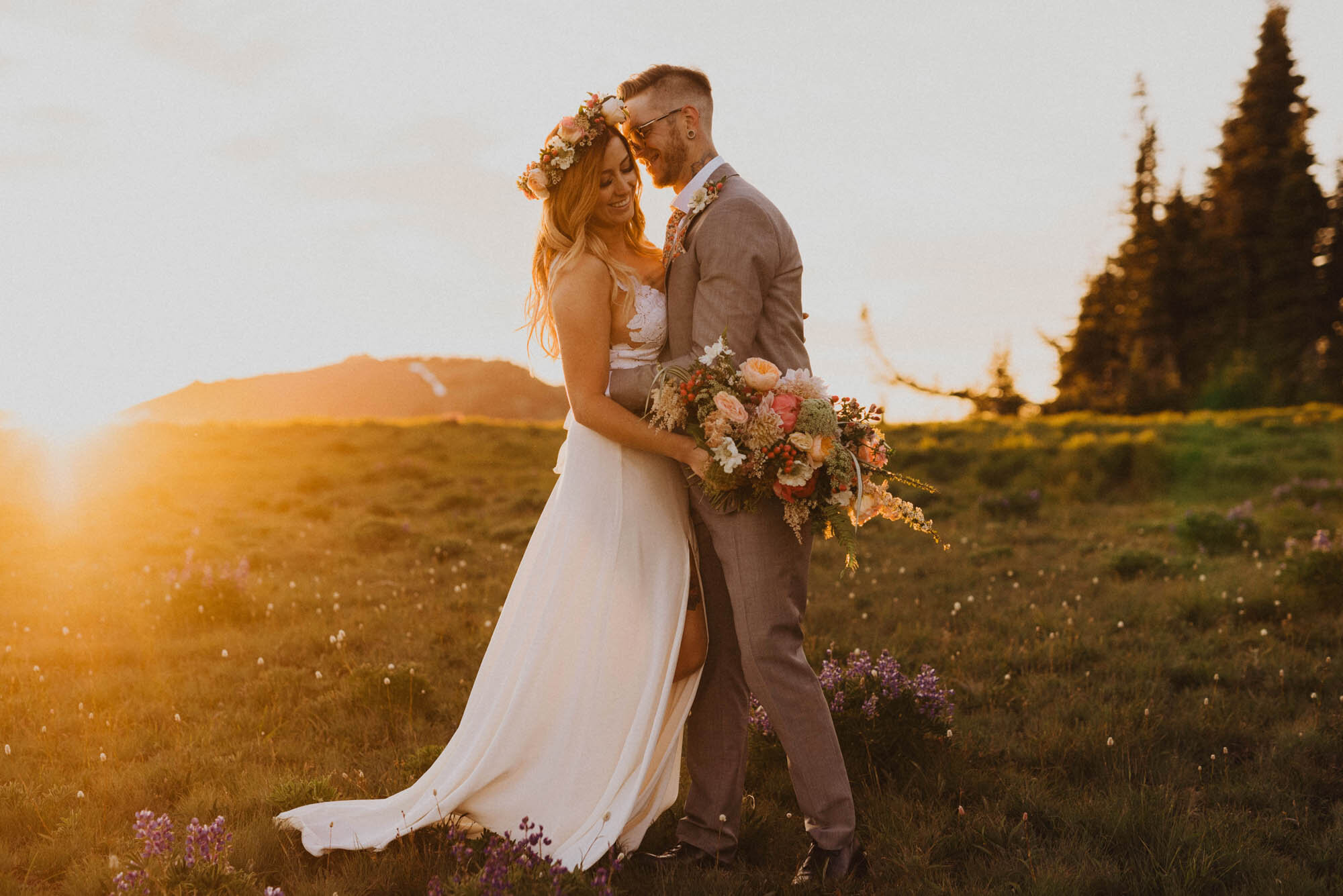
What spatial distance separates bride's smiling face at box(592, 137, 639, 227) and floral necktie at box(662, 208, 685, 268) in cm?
23

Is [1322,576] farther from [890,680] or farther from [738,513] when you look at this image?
[738,513]

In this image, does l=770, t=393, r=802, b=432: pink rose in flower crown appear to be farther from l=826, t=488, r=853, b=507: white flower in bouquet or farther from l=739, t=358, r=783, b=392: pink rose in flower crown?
l=826, t=488, r=853, b=507: white flower in bouquet

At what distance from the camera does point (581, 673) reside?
4.18 meters

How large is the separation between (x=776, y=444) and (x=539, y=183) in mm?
1621

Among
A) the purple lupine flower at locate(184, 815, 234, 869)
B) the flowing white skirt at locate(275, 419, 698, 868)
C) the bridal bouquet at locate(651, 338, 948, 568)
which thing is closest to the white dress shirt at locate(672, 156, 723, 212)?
the bridal bouquet at locate(651, 338, 948, 568)

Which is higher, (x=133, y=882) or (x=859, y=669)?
(x=859, y=669)

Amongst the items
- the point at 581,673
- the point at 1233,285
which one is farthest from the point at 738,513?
the point at 1233,285

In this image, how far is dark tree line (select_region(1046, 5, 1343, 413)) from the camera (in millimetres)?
41469

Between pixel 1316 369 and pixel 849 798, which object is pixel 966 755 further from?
pixel 1316 369

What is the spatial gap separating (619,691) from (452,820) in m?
0.97

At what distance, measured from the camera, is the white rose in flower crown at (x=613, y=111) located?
4.03m

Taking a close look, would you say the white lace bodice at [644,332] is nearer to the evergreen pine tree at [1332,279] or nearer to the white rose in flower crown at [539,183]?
the white rose in flower crown at [539,183]

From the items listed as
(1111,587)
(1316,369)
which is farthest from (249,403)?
(1316,369)

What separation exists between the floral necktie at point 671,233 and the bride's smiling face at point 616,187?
0.75 ft
